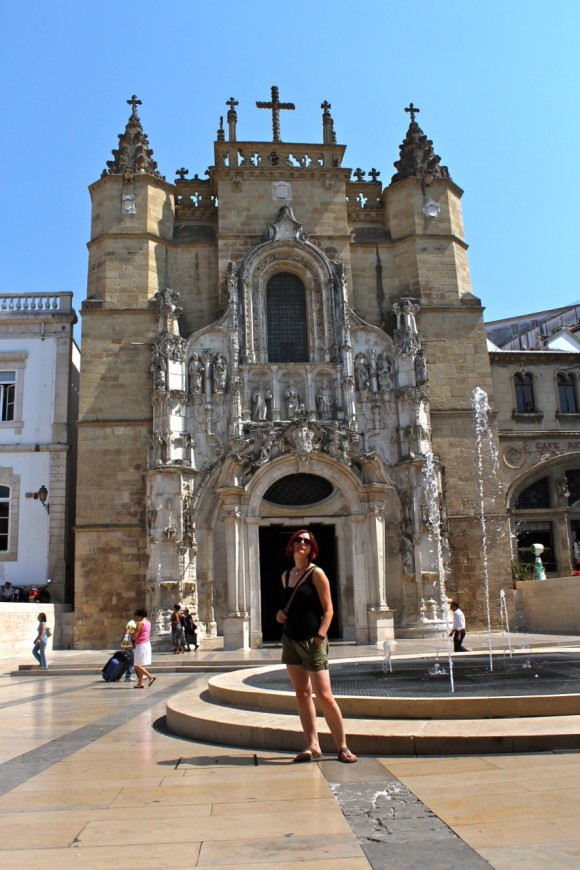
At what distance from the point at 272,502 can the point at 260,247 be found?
28.2ft

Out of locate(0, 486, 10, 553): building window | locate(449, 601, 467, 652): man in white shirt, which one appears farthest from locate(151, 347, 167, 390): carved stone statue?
locate(449, 601, 467, 652): man in white shirt

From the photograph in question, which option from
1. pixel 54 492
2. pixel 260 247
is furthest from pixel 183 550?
pixel 260 247

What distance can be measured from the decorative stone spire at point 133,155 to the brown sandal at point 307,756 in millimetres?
23844

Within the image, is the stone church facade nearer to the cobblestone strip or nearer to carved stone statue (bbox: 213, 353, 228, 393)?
carved stone statue (bbox: 213, 353, 228, 393)

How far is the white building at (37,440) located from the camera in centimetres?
2500

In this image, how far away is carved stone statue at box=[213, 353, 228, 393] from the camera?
81.3ft

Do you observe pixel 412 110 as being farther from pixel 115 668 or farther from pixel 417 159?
pixel 115 668

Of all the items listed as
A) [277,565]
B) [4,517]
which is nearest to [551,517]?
[277,565]

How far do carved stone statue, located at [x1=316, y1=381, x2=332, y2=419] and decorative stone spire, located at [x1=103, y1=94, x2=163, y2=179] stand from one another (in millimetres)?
9721

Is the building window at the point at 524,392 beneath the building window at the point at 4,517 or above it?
above

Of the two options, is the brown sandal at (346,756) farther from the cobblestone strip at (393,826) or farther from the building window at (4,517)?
the building window at (4,517)

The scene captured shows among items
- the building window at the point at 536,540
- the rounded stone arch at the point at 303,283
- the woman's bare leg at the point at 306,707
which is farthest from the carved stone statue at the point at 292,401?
the woman's bare leg at the point at 306,707

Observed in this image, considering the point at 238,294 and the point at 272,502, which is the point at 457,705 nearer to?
the point at 272,502

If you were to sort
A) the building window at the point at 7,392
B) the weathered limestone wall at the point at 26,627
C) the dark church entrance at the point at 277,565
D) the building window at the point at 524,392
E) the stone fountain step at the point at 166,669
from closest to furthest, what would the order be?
the stone fountain step at the point at 166,669 → the weathered limestone wall at the point at 26,627 → the dark church entrance at the point at 277,565 → the building window at the point at 7,392 → the building window at the point at 524,392
